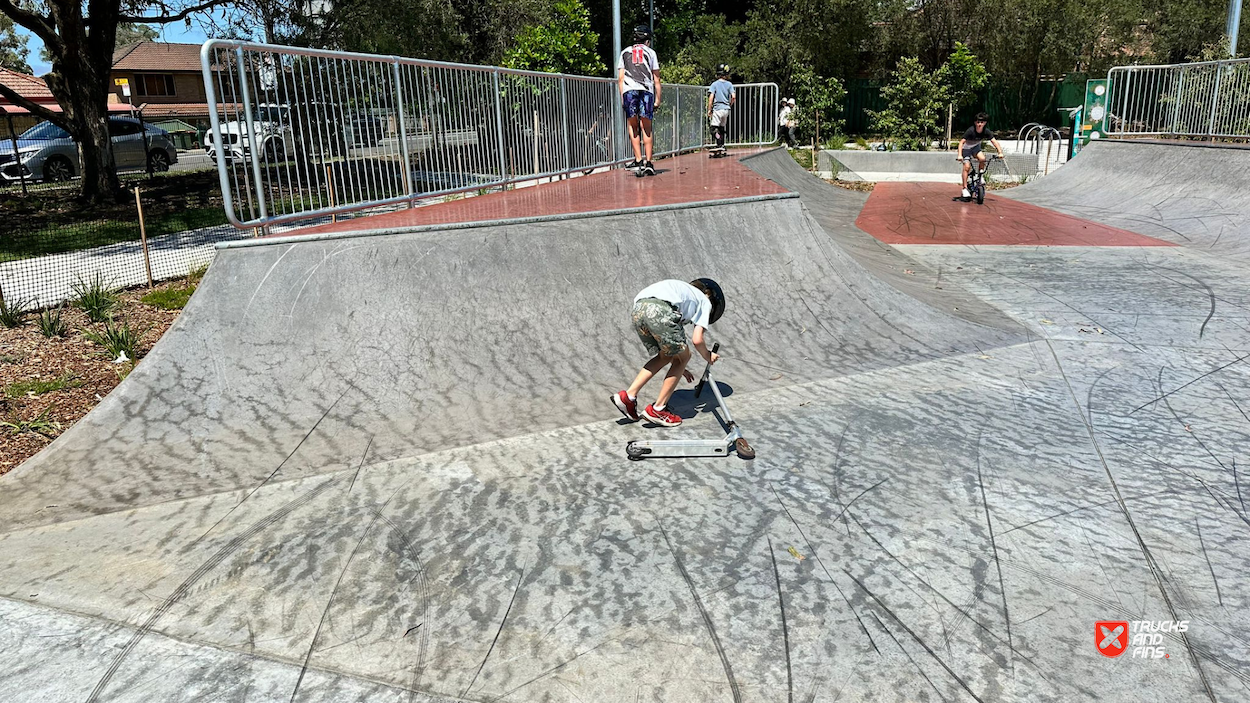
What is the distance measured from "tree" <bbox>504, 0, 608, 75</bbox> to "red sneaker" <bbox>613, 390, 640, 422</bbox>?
1669 cm

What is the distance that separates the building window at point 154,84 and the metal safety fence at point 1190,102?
67.1 m

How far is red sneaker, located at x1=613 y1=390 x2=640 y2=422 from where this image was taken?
5000mm

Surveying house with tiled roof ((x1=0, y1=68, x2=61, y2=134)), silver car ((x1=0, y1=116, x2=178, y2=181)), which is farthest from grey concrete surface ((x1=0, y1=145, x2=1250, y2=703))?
house with tiled roof ((x1=0, y1=68, x2=61, y2=134))

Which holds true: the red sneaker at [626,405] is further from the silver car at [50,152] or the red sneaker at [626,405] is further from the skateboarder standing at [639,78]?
the silver car at [50,152]

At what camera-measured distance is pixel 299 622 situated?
3.12 m

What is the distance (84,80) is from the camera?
1658 centimetres

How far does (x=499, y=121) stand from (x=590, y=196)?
1.51 metres

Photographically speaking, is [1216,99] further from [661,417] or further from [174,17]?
[174,17]

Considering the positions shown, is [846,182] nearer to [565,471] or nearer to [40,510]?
[565,471]

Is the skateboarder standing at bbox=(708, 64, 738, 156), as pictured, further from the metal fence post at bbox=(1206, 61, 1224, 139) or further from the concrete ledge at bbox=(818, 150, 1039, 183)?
the metal fence post at bbox=(1206, 61, 1224, 139)

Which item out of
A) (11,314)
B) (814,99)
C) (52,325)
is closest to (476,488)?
(52,325)

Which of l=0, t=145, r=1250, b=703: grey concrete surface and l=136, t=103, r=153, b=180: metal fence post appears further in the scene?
l=136, t=103, r=153, b=180: metal fence post

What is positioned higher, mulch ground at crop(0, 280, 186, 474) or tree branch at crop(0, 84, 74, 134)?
tree branch at crop(0, 84, 74, 134)

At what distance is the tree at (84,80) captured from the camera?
1614cm
